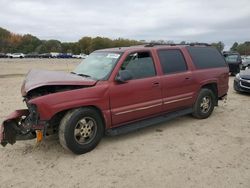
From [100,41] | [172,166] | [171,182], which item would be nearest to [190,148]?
[172,166]

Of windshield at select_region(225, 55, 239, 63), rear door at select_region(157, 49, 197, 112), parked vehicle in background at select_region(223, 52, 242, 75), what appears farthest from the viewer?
windshield at select_region(225, 55, 239, 63)

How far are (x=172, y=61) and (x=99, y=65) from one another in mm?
1665

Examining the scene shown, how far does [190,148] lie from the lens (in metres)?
4.99

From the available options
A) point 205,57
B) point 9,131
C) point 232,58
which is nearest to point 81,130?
point 9,131

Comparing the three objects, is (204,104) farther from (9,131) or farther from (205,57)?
(9,131)

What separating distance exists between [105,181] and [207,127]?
3198 millimetres

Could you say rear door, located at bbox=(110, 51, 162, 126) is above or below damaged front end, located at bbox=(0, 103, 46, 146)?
above

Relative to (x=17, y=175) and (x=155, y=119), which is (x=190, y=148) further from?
(x=17, y=175)

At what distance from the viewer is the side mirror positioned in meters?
5.04

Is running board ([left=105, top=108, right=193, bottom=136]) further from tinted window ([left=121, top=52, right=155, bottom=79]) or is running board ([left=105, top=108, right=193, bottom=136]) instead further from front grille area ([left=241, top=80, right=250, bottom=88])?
front grille area ([left=241, top=80, right=250, bottom=88])

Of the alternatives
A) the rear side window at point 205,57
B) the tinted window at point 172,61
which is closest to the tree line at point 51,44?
the rear side window at point 205,57

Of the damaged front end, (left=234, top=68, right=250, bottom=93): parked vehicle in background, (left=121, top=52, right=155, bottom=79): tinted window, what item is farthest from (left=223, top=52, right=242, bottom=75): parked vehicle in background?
the damaged front end

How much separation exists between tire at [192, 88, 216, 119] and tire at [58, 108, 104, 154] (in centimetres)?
275

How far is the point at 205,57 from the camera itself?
7.03m
